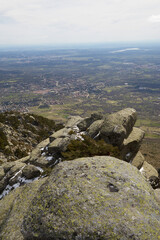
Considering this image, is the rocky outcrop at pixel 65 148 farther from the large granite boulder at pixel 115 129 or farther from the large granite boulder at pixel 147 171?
the large granite boulder at pixel 147 171

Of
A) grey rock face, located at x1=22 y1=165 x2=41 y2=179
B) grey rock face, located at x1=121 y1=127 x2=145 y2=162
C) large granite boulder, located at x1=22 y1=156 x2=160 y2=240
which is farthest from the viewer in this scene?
grey rock face, located at x1=121 y1=127 x2=145 y2=162

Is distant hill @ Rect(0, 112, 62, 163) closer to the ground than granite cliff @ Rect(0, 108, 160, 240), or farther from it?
closer to the ground

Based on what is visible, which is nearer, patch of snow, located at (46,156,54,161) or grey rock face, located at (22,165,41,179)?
grey rock face, located at (22,165,41,179)

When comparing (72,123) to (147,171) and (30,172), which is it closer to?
(147,171)

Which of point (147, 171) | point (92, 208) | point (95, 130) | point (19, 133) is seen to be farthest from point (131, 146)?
point (19, 133)

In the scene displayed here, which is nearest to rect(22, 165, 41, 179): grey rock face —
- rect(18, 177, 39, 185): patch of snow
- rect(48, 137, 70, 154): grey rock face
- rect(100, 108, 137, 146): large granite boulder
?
rect(18, 177, 39, 185): patch of snow

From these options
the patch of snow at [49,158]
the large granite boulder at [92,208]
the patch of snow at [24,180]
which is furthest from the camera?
the patch of snow at [49,158]

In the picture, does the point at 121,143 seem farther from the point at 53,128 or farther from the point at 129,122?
the point at 53,128

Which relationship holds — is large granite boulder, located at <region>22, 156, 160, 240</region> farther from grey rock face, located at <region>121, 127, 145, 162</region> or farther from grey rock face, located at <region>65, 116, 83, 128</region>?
grey rock face, located at <region>65, 116, 83, 128</region>

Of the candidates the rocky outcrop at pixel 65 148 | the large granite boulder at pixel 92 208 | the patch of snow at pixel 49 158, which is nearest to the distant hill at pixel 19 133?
the rocky outcrop at pixel 65 148

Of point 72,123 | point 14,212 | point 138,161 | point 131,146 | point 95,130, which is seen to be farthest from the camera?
point 72,123
